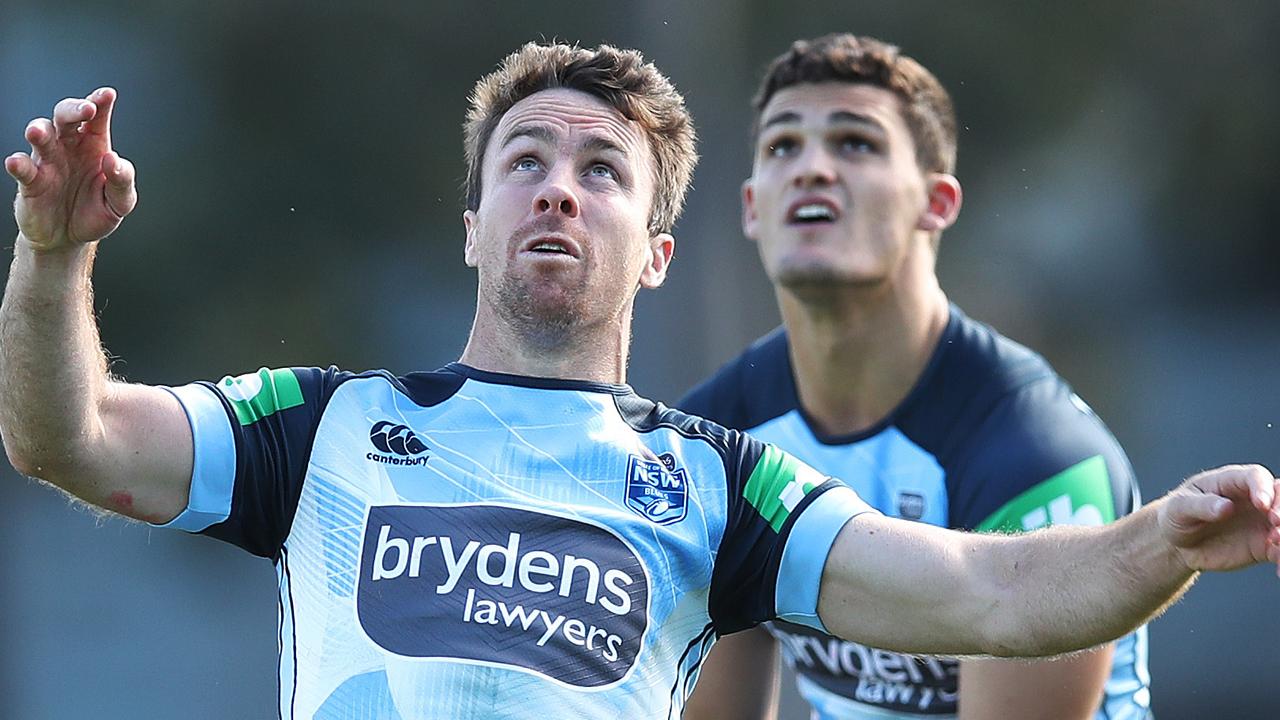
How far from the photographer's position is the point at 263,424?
3402 millimetres

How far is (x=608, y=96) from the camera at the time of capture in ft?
12.7

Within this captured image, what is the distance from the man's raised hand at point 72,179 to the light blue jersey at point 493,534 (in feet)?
1.41

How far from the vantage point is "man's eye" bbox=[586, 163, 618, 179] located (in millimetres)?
3756

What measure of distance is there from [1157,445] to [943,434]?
549 centimetres

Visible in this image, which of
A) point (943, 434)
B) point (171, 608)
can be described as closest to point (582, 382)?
point (943, 434)

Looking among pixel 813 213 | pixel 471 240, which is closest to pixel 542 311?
pixel 471 240

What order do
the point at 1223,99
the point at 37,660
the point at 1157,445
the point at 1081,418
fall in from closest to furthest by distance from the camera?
the point at 1081,418
the point at 37,660
the point at 1157,445
the point at 1223,99

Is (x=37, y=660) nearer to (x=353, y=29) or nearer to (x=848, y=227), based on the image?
(x=353, y=29)

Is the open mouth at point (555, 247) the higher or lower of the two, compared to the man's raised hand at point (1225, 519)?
higher

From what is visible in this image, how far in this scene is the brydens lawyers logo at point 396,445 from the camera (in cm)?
342

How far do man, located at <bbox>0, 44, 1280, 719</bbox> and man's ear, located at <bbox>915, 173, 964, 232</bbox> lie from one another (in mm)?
2032

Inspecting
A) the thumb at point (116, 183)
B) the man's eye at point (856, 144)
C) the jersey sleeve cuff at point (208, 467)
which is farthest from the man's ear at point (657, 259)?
the man's eye at point (856, 144)

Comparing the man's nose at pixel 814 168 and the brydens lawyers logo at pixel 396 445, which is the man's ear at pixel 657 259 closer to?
the brydens lawyers logo at pixel 396 445

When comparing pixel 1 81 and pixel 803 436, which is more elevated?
pixel 1 81
